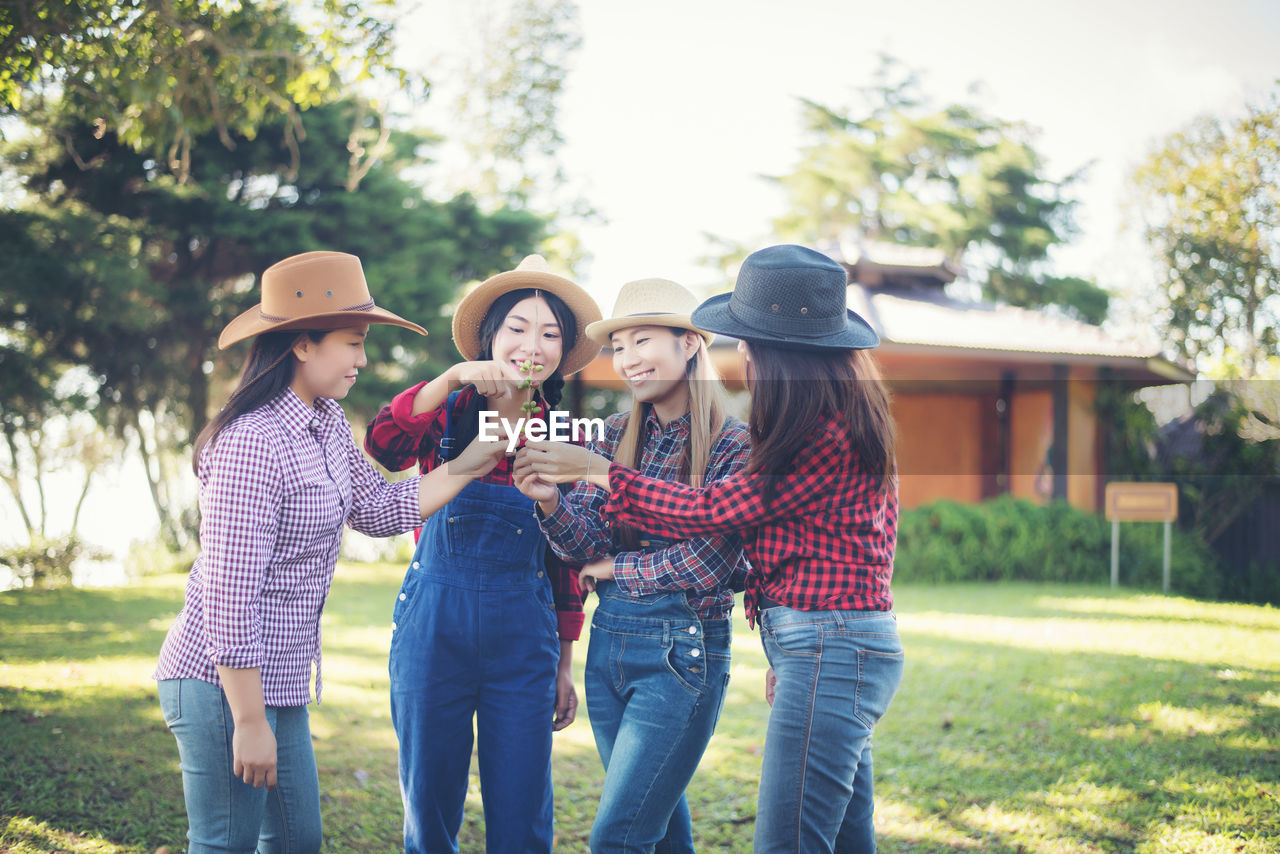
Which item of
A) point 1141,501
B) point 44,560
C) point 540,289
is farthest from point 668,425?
point 44,560

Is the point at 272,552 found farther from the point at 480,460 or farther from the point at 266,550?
the point at 480,460

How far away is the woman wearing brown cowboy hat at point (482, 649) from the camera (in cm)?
275

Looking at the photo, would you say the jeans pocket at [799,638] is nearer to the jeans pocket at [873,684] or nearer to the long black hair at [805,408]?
the jeans pocket at [873,684]

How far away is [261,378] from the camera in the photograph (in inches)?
102

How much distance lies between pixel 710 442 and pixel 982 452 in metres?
16.4

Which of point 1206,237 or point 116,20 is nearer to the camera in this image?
point 116,20

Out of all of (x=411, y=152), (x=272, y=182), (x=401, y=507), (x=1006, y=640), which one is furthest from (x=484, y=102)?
(x=401, y=507)

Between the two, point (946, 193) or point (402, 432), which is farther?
point (946, 193)

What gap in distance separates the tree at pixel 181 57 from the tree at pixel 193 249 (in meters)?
5.71

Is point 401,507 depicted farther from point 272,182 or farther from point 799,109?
point 799,109

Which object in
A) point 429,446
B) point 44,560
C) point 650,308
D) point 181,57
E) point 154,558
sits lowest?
point 154,558

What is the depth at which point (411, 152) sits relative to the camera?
1706 cm

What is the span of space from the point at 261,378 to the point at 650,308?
1.23 meters

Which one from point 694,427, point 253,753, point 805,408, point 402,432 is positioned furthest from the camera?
point 402,432
